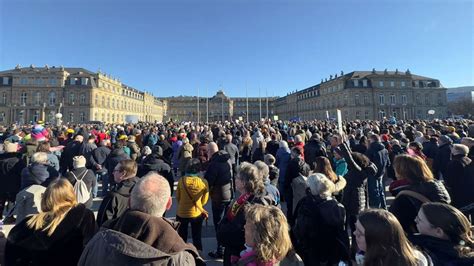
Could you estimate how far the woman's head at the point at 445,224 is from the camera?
77.7 inches

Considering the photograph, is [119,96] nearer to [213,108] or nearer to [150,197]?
[213,108]

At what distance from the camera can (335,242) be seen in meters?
3.12

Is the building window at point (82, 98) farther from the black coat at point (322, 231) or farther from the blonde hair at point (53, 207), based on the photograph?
the black coat at point (322, 231)

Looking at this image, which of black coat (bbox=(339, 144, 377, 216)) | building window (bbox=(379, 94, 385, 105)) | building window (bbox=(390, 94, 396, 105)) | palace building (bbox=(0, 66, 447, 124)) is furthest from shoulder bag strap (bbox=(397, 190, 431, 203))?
building window (bbox=(390, 94, 396, 105))

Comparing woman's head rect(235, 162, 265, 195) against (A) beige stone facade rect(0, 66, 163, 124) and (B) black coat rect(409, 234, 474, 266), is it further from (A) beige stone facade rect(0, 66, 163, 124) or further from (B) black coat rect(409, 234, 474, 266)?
(A) beige stone facade rect(0, 66, 163, 124)

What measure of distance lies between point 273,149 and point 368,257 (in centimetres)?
731

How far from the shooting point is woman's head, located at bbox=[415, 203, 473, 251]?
197 cm

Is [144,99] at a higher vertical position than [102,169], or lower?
higher

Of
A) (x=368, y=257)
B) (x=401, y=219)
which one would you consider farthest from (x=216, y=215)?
(x=368, y=257)

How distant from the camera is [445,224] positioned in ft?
6.59

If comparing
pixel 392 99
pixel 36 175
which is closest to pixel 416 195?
pixel 36 175

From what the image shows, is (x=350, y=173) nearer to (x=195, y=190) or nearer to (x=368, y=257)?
(x=195, y=190)

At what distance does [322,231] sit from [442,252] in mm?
1252

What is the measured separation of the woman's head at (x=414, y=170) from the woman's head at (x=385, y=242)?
1.63 metres
